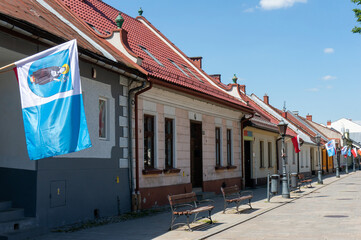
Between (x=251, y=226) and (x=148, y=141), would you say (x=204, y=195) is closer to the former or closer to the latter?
(x=148, y=141)

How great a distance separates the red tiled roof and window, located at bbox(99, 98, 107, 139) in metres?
1.95

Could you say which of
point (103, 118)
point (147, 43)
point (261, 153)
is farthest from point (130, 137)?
point (261, 153)

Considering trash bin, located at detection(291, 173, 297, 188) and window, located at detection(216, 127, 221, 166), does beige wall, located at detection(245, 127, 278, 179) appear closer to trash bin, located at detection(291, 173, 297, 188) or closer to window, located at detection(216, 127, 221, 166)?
trash bin, located at detection(291, 173, 297, 188)

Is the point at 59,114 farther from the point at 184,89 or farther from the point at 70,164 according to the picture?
the point at 184,89

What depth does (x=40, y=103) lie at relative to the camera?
7203mm

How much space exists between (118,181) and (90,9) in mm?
7944

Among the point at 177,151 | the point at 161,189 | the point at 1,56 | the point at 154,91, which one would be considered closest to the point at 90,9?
the point at 154,91

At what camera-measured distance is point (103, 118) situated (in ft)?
44.3

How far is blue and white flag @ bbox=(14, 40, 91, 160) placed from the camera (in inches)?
279

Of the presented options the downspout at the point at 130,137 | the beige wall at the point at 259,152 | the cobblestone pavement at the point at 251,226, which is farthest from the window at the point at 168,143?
the beige wall at the point at 259,152

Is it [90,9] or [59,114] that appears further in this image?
[90,9]

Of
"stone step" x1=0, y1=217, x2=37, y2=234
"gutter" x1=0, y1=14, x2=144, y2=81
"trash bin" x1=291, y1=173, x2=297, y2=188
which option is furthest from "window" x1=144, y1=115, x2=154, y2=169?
"trash bin" x1=291, y1=173, x2=297, y2=188

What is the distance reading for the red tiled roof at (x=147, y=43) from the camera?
55.4 ft

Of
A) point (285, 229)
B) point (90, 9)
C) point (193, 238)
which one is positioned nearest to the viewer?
point (193, 238)
